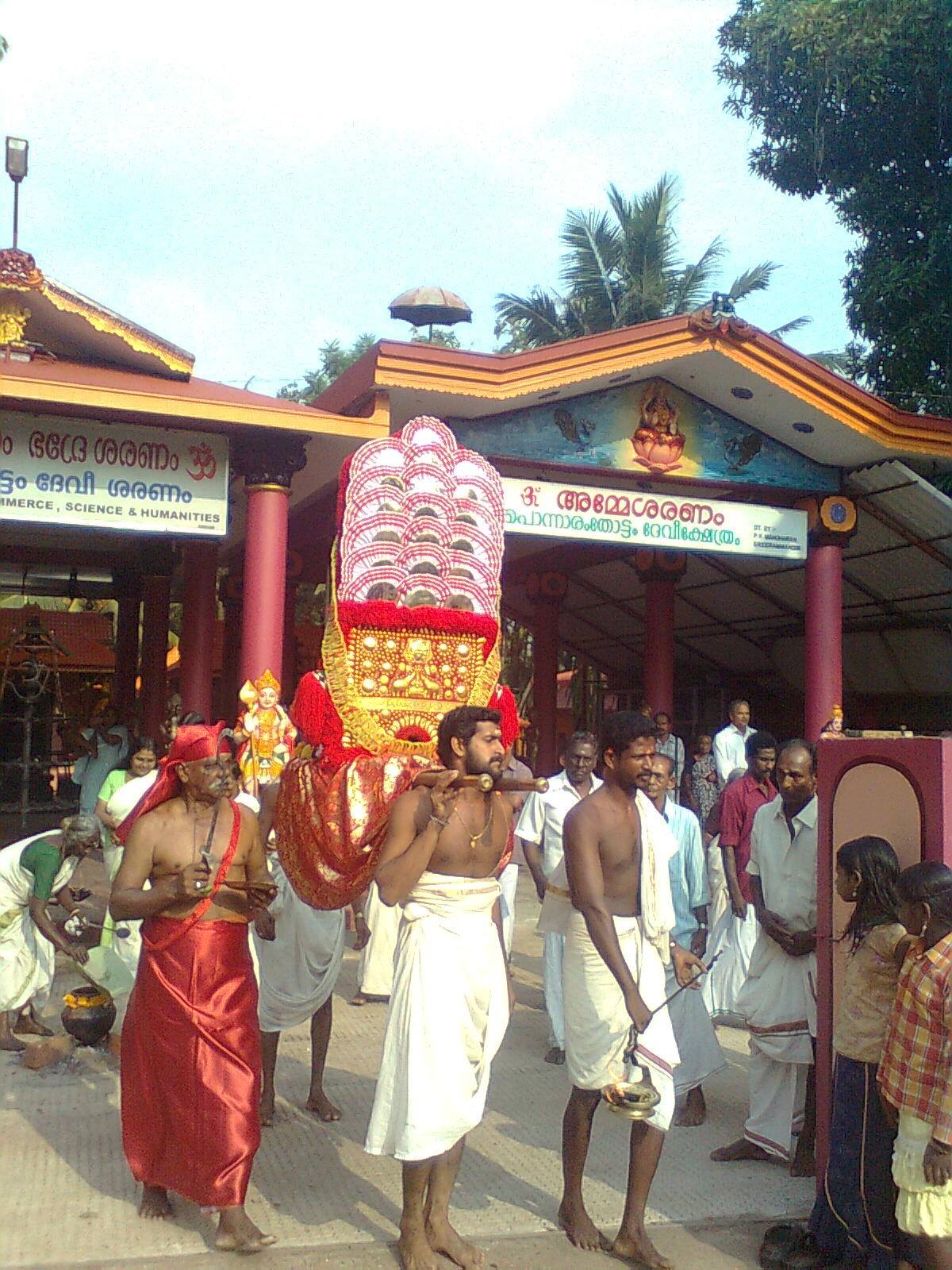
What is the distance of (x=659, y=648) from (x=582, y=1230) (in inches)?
436

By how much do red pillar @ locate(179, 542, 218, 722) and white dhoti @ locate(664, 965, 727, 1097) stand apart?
7.67m

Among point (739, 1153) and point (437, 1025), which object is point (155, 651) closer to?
point (739, 1153)

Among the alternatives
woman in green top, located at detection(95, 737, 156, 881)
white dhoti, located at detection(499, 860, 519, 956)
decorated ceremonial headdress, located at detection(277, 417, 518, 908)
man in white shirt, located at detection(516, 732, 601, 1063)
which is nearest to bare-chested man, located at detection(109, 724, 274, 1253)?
decorated ceremonial headdress, located at detection(277, 417, 518, 908)

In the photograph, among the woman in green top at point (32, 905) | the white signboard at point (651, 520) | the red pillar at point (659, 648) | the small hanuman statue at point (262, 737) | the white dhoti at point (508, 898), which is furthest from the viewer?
the red pillar at point (659, 648)

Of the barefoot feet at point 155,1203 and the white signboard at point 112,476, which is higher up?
the white signboard at point 112,476

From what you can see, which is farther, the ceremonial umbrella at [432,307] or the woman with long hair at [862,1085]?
the ceremonial umbrella at [432,307]

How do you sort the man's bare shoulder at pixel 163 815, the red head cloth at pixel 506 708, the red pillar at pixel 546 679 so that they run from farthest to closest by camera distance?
the red pillar at pixel 546 679 < the red head cloth at pixel 506 708 < the man's bare shoulder at pixel 163 815

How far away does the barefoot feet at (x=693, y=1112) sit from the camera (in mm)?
5320

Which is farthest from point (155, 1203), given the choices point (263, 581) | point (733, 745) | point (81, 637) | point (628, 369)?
point (81, 637)

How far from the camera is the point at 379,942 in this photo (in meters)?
6.22

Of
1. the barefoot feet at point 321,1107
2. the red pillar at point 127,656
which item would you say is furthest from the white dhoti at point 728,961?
the red pillar at point 127,656

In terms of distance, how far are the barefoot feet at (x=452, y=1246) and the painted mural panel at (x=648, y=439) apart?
7.71 meters

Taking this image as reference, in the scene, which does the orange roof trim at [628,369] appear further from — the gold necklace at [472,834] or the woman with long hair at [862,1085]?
the woman with long hair at [862,1085]

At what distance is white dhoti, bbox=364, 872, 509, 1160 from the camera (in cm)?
367
